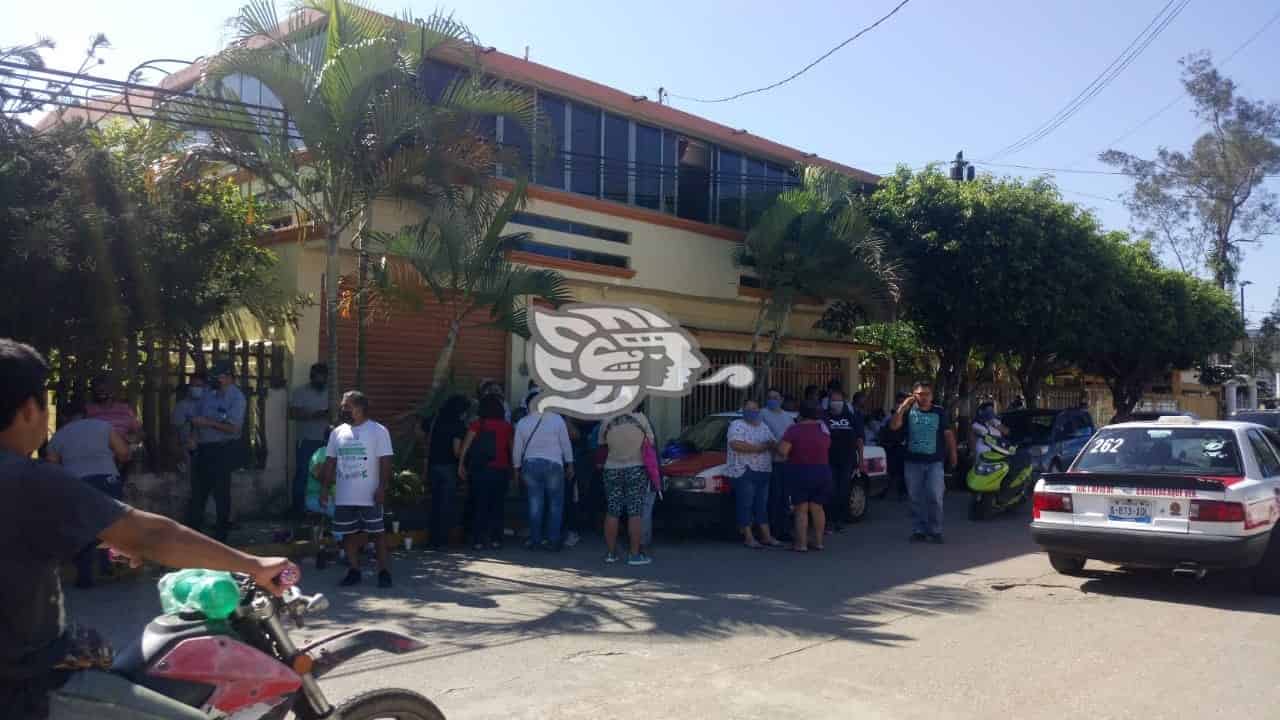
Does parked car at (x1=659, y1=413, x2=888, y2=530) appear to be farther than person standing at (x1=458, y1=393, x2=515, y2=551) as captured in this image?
Yes

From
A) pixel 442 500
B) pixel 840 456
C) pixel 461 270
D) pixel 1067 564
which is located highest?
pixel 461 270

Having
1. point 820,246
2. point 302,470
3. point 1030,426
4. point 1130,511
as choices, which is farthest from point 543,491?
point 1030,426

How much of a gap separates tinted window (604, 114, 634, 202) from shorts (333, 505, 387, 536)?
9.29 metres

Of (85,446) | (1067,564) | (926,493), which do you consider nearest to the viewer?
(85,446)

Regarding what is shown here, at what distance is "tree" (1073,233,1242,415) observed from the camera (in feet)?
76.7

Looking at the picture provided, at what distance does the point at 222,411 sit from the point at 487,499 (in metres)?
2.86

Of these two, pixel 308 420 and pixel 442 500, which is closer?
pixel 442 500

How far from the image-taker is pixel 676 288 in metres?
17.5

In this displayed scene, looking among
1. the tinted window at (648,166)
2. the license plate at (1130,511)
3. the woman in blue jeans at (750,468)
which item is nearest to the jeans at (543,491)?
the woman in blue jeans at (750,468)

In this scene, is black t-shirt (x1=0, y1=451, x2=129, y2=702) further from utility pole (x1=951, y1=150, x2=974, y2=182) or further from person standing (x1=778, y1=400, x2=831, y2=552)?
utility pole (x1=951, y1=150, x2=974, y2=182)

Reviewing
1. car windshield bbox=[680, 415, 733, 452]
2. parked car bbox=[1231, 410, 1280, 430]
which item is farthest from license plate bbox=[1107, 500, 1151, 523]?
parked car bbox=[1231, 410, 1280, 430]

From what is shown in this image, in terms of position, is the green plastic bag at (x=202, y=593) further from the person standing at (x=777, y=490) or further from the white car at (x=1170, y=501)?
the person standing at (x=777, y=490)

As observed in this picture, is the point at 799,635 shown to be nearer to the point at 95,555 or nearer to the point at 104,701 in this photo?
the point at 104,701

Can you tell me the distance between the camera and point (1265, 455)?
9.17 meters
